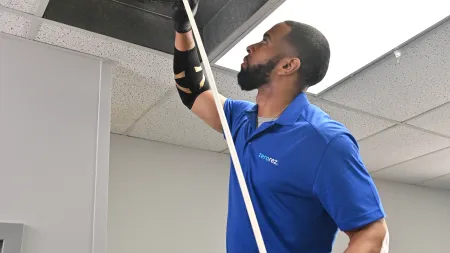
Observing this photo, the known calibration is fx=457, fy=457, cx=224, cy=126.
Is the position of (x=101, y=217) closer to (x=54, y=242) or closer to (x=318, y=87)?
(x=54, y=242)

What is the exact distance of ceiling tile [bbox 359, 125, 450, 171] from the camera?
263 cm

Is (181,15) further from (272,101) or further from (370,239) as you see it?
(370,239)

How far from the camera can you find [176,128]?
2.52m

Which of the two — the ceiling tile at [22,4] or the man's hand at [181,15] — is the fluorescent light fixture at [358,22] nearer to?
the man's hand at [181,15]

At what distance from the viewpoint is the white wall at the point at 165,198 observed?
8.07 feet

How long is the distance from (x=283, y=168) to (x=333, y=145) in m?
0.10

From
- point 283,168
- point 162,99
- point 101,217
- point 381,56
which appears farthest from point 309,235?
point 162,99

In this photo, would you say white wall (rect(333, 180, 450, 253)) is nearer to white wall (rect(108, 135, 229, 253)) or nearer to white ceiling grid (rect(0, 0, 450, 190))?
white ceiling grid (rect(0, 0, 450, 190))

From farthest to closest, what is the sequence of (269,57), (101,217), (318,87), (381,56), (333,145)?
(318,87) < (381,56) < (101,217) < (269,57) < (333,145)

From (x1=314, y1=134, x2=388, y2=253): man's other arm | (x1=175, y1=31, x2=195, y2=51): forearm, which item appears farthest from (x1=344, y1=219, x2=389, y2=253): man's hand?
(x1=175, y1=31, x2=195, y2=51): forearm

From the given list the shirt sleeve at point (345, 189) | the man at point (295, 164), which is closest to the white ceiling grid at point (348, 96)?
the man at point (295, 164)

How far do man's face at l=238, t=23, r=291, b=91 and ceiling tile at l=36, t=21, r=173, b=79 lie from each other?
0.78 m

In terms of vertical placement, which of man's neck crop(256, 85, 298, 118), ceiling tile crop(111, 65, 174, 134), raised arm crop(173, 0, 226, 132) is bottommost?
man's neck crop(256, 85, 298, 118)

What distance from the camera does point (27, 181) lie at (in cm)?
153
